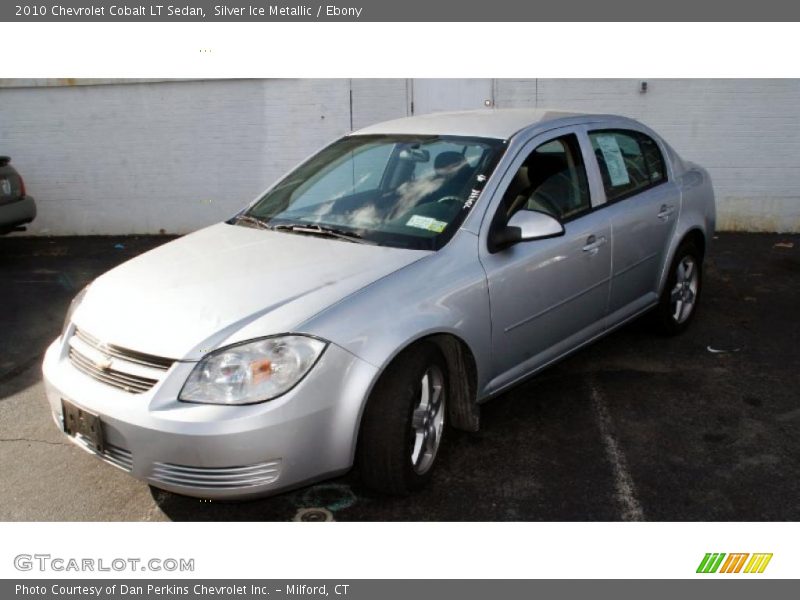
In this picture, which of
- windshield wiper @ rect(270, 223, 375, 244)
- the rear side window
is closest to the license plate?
windshield wiper @ rect(270, 223, 375, 244)

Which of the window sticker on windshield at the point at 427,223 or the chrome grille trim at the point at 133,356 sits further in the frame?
the window sticker on windshield at the point at 427,223

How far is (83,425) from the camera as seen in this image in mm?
3084

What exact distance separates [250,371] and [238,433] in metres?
0.24

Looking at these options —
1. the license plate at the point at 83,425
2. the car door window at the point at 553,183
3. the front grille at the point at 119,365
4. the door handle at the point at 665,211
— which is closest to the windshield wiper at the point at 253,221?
the front grille at the point at 119,365

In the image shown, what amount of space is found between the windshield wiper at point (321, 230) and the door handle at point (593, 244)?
1296 mm

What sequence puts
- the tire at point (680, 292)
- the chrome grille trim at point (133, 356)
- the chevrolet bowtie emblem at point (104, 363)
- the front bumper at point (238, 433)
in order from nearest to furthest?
the front bumper at point (238, 433) < the chrome grille trim at point (133, 356) < the chevrolet bowtie emblem at point (104, 363) < the tire at point (680, 292)

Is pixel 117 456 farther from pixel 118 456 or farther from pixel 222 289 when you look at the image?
pixel 222 289

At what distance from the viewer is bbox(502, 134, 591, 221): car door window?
13.0ft

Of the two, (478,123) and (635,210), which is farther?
(635,210)

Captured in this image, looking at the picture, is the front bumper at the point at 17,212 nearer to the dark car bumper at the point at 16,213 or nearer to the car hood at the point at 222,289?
the dark car bumper at the point at 16,213

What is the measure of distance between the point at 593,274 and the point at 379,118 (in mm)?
5549

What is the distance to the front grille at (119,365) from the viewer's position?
9.66 ft

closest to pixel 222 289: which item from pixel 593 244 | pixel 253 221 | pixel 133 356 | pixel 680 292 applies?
pixel 133 356

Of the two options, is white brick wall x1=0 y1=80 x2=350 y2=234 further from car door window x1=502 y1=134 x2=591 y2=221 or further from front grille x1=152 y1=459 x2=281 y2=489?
front grille x1=152 y1=459 x2=281 y2=489
